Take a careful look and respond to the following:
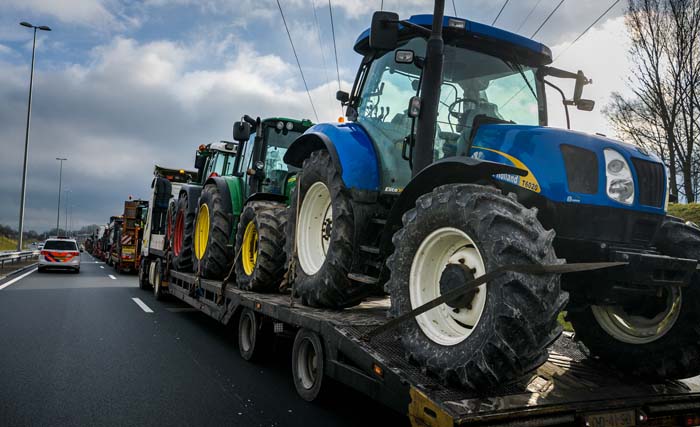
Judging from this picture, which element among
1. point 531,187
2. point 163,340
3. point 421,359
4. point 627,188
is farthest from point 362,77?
point 163,340

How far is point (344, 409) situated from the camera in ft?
16.6

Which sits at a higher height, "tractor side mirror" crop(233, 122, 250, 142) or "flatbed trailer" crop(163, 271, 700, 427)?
"tractor side mirror" crop(233, 122, 250, 142)

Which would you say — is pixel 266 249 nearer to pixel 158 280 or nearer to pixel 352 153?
pixel 352 153

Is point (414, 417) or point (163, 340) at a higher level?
point (414, 417)

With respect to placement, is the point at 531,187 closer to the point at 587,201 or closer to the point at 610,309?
the point at 587,201

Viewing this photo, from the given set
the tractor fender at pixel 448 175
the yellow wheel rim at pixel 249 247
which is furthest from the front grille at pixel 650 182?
the yellow wheel rim at pixel 249 247

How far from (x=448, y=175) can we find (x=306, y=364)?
7.85ft

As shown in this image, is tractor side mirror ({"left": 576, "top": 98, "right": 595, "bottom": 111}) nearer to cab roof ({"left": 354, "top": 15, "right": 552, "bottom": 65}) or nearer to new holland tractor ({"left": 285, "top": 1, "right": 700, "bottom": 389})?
new holland tractor ({"left": 285, "top": 1, "right": 700, "bottom": 389})

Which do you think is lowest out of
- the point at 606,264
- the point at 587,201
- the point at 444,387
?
the point at 444,387

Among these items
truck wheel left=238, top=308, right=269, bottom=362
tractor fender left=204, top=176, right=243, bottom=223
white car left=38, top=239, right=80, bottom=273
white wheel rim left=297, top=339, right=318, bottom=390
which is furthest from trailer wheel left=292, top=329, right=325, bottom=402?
white car left=38, top=239, right=80, bottom=273

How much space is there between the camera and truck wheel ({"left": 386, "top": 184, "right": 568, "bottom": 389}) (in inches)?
124

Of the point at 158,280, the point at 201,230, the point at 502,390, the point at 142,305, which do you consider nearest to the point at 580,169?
the point at 502,390

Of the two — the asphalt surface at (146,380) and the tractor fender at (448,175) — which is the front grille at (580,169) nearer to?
the tractor fender at (448,175)

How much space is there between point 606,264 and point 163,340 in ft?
22.0
